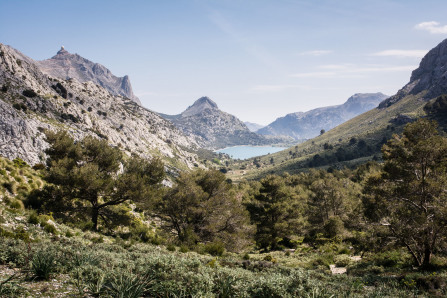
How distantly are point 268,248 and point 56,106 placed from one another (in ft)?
450

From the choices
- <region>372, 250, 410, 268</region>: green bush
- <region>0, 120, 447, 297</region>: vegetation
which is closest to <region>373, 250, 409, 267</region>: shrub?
<region>372, 250, 410, 268</region>: green bush

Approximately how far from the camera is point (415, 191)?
713 inches

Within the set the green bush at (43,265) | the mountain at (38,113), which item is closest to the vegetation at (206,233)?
the green bush at (43,265)

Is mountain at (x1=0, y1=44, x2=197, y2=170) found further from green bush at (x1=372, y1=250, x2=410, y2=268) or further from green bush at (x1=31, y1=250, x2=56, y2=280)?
green bush at (x1=372, y1=250, x2=410, y2=268)

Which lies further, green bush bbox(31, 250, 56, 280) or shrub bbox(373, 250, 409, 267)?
shrub bbox(373, 250, 409, 267)

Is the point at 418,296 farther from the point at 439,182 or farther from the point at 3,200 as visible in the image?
the point at 3,200

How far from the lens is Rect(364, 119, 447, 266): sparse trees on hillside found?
16670mm

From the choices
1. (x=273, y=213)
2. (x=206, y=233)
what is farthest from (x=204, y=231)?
(x=273, y=213)

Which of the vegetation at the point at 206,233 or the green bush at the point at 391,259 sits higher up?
the vegetation at the point at 206,233

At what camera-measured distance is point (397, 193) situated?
1900 centimetres

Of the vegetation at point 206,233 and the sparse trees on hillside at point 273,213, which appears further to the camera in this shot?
the sparse trees on hillside at point 273,213

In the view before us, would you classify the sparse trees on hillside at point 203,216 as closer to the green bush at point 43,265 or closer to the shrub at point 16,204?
the shrub at point 16,204

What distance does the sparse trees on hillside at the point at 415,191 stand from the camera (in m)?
16.7

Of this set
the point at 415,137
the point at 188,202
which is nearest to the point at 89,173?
the point at 188,202
